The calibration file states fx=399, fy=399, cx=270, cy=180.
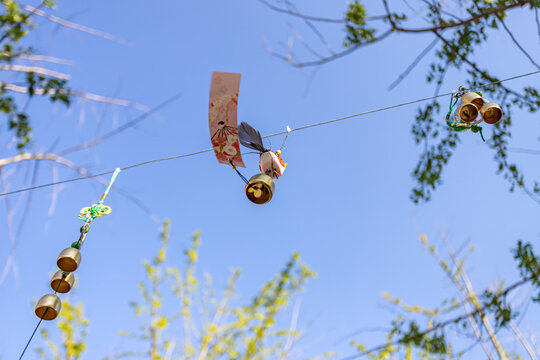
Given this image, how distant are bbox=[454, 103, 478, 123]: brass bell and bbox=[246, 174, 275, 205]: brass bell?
1195 millimetres

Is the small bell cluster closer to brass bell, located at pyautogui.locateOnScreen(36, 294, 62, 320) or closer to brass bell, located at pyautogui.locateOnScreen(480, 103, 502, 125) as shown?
brass bell, located at pyautogui.locateOnScreen(36, 294, 62, 320)

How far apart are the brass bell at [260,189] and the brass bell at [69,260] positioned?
0.98m

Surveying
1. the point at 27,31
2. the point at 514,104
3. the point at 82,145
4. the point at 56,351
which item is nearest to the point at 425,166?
the point at 514,104

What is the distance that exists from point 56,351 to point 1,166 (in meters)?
4.79

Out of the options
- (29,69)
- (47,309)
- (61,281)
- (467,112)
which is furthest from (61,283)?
(467,112)

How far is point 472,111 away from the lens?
7.44 feet

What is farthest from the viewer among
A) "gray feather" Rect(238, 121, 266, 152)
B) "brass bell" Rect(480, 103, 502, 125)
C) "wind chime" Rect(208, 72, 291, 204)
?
"brass bell" Rect(480, 103, 502, 125)

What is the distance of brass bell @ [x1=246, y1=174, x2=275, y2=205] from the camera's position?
1958 millimetres

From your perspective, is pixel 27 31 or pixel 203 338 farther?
pixel 203 338

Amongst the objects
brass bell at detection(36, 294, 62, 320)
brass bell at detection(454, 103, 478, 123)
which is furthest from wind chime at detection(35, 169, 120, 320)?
brass bell at detection(454, 103, 478, 123)

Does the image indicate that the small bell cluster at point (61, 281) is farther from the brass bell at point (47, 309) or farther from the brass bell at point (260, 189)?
the brass bell at point (260, 189)

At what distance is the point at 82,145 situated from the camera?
233 centimetres

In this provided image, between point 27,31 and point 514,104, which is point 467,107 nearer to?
point 514,104

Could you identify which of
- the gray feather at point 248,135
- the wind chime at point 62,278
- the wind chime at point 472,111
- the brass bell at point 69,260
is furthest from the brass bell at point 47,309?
the wind chime at point 472,111
